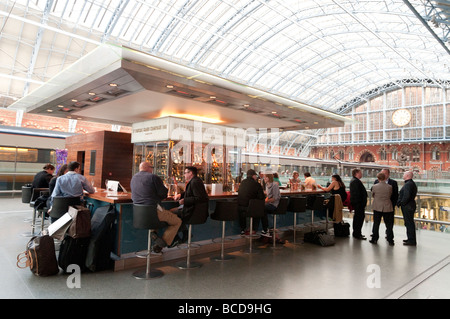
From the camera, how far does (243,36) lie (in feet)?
73.6

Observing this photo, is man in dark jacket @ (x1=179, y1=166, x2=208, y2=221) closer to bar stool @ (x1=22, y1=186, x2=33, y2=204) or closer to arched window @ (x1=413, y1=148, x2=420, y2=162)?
bar stool @ (x1=22, y1=186, x2=33, y2=204)

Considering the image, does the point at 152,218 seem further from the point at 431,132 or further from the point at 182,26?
the point at 431,132

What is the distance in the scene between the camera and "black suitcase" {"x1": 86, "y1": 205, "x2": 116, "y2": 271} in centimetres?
368

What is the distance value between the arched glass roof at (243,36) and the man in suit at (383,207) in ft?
24.7

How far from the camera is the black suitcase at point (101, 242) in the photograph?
12.1 ft

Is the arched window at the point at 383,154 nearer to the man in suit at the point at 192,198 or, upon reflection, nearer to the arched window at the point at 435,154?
the arched window at the point at 435,154

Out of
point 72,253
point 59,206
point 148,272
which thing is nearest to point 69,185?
point 59,206

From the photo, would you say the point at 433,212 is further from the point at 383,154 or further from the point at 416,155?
the point at 383,154

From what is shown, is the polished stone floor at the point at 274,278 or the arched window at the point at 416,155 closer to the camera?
the polished stone floor at the point at 274,278

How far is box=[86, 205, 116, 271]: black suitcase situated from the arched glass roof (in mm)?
11608

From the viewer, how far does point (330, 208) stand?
6676 mm

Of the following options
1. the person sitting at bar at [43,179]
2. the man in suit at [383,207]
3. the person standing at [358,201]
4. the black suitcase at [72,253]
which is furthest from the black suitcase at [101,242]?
the man in suit at [383,207]

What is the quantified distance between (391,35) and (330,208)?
24.1 metres

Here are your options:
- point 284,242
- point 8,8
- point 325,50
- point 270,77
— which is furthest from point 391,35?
point 8,8
